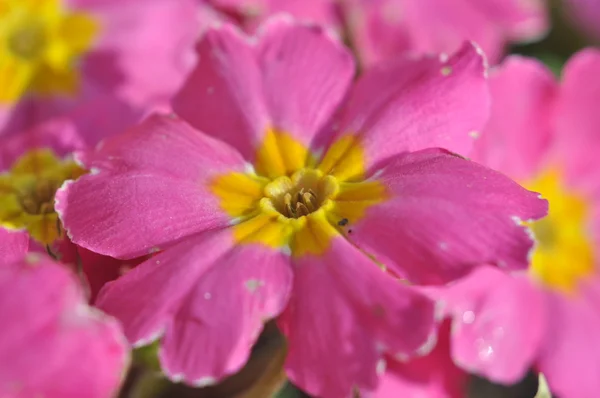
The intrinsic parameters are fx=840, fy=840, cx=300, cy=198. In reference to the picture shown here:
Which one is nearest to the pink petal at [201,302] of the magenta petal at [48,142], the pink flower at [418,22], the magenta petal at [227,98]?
the magenta petal at [227,98]

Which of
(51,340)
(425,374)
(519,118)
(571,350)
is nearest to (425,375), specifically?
(425,374)

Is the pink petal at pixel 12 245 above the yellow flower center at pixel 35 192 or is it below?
above

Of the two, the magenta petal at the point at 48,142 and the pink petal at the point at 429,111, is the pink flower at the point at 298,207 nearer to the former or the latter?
the pink petal at the point at 429,111

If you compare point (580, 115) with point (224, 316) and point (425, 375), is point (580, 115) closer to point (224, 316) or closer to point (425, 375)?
point (425, 375)

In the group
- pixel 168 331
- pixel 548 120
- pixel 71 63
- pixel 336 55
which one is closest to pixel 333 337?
pixel 168 331

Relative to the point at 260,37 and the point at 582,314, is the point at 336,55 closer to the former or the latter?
the point at 260,37

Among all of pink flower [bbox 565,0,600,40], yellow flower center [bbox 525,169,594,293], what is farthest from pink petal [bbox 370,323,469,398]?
pink flower [bbox 565,0,600,40]

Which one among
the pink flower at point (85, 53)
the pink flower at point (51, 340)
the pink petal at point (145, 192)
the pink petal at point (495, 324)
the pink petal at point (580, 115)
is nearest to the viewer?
the pink flower at point (51, 340)
